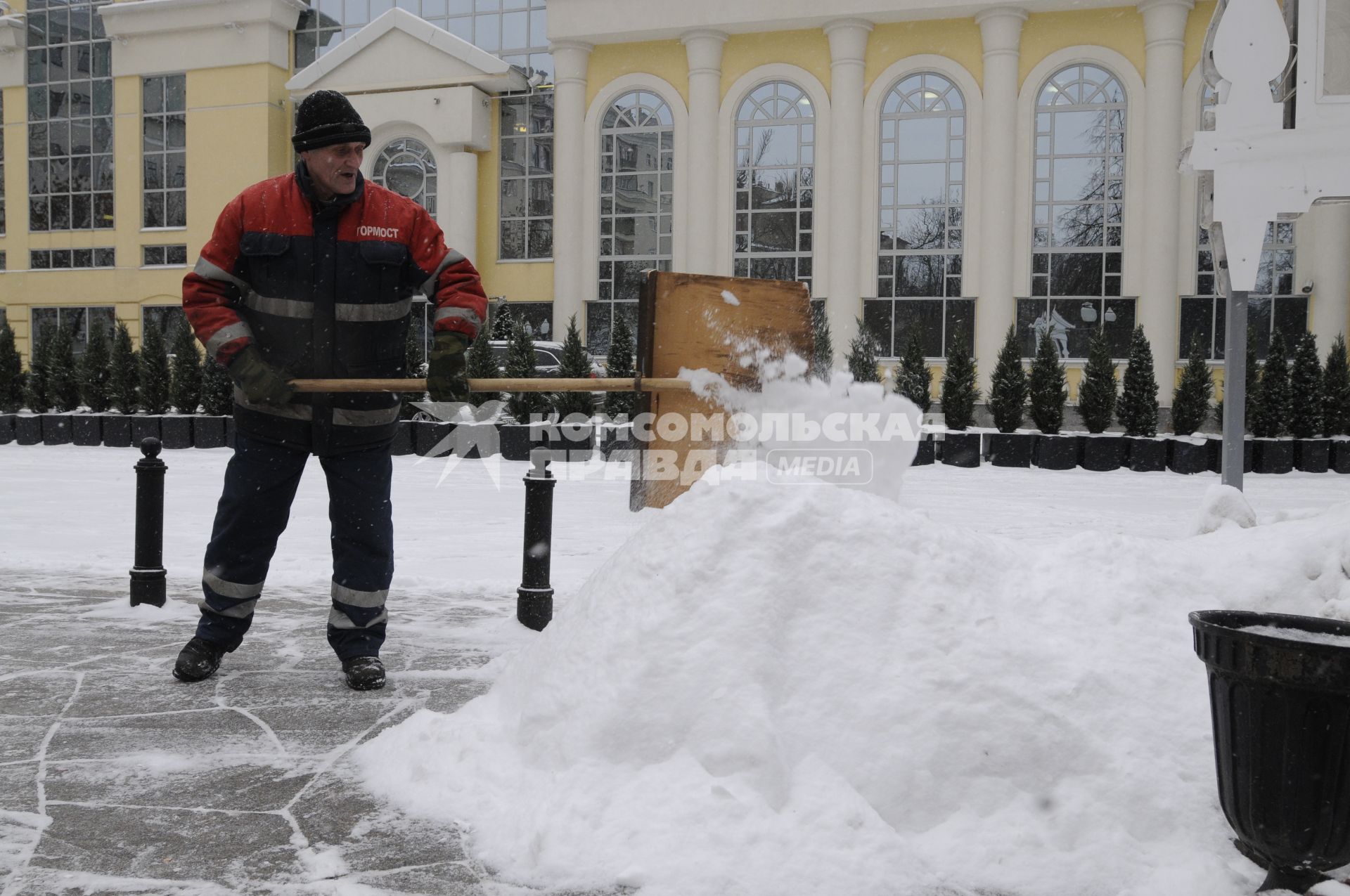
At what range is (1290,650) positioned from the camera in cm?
216

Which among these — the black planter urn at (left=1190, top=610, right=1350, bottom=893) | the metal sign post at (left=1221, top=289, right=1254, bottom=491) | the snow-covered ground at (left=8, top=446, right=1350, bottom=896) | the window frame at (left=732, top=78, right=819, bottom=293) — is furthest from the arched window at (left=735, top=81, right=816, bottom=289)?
the black planter urn at (left=1190, top=610, right=1350, bottom=893)

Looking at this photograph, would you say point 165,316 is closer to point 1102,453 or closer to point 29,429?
point 29,429

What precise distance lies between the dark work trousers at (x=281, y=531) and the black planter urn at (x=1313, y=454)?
12.6 metres

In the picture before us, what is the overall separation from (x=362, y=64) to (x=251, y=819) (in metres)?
21.9

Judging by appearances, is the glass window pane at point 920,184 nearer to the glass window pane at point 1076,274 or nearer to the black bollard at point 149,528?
the glass window pane at point 1076,274

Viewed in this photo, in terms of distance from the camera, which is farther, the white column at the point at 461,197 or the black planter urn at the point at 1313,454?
the white column at the point at 461,197

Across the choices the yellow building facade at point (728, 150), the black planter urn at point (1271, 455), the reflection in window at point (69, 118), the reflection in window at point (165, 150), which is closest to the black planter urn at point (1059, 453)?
the black planter urn at point (1271, 455)

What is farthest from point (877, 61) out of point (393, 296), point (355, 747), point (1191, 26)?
point (355, 747)

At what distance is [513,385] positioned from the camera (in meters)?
4.10

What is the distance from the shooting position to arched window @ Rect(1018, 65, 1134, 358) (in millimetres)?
19250

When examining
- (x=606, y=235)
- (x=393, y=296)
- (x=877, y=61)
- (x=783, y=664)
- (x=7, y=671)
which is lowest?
(x=7, y=671)

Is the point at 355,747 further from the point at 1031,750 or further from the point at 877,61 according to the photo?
the point at 877,61

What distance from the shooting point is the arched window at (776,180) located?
2053cm

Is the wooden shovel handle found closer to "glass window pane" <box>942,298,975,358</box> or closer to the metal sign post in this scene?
the metal sign post
